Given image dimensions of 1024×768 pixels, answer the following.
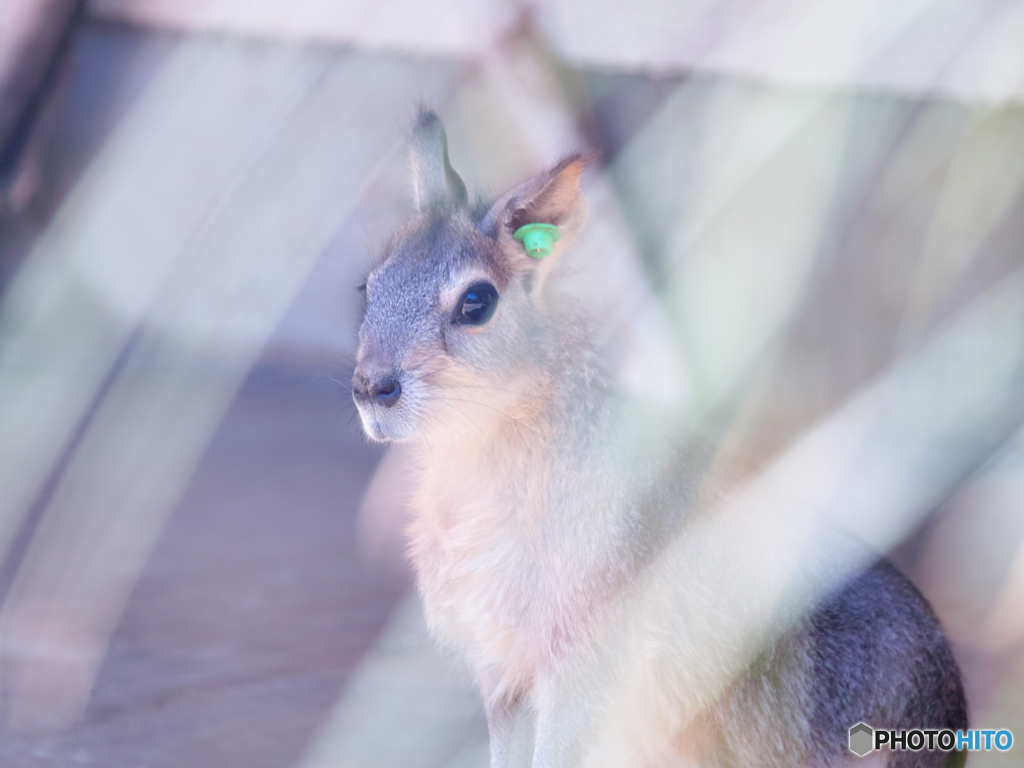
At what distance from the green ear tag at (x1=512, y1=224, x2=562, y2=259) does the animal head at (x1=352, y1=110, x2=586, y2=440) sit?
0.02 meters

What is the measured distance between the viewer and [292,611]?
310 centimetres

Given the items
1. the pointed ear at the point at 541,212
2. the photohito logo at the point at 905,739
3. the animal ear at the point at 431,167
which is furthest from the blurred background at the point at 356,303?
the pointed ear at the point at 541,212

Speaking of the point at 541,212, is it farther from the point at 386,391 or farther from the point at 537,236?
the point at 386,391

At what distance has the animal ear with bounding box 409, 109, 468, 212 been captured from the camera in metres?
2.24

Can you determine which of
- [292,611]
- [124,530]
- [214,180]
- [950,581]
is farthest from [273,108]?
[950,581]

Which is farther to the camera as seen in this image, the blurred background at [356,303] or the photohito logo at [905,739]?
the blurred background at [356,303]

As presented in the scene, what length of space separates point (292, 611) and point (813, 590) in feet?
5.63

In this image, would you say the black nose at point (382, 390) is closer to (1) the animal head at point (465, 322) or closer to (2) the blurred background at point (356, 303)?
(1) the animal head at point (465, 322)

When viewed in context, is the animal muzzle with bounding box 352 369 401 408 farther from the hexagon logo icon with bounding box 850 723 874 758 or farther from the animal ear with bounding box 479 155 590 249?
the hexagon logo icon with bounding box 850 723 874 758

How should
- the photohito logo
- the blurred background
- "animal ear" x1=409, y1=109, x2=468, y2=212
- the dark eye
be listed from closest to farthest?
the photohito logo → the dark eye → "animal ear" x1=409, y1=109, x2=468, y2=212 → the blurred background

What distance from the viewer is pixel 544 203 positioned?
200 cm

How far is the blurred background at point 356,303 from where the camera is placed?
9.21ft

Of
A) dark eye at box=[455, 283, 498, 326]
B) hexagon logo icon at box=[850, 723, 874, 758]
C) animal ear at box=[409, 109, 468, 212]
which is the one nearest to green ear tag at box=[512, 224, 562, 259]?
dark eye at box=[455, 283, 498, 326]

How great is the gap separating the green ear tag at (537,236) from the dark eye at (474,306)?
114mm
